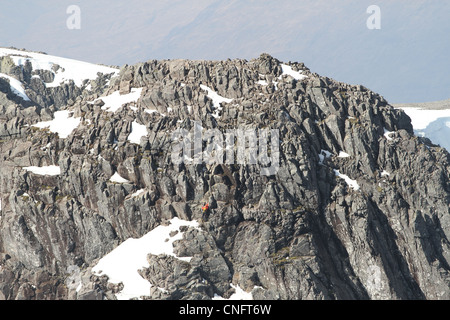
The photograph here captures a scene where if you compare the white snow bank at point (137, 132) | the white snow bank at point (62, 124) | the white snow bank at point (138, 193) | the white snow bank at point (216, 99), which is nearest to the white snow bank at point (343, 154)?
the white snow bank at point (216, 99)

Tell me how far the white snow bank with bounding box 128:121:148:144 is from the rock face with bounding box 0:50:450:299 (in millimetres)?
1288

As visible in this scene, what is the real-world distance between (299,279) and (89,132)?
59.3m

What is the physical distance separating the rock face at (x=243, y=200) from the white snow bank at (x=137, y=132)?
4.23 feet

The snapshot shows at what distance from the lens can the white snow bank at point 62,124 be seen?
125 meters

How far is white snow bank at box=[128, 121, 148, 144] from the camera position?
118062 millimetres

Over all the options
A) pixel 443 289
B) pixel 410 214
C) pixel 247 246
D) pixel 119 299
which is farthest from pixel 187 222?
pixel 443 289

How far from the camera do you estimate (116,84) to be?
137 metres

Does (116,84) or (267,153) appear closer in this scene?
(267,153)

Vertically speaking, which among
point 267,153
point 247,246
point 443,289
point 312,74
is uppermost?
point 312,74

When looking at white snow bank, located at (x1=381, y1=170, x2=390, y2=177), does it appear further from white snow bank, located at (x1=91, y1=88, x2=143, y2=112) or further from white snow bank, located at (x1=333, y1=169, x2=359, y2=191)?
white snow bank, located at (x1=91, y1=88, x2=143, y2=112)

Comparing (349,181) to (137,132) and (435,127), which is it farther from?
(435,127)

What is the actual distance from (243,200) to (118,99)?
1756 inches

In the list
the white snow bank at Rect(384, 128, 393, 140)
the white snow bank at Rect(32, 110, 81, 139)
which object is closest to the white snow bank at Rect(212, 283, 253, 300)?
the white snow bank at Rect(384, 128, 393, 140)

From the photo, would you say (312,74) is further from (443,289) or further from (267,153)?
(443,289)
